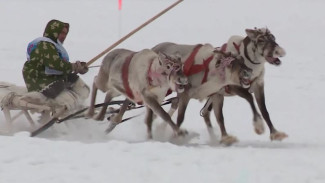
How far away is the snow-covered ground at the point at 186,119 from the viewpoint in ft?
15.3

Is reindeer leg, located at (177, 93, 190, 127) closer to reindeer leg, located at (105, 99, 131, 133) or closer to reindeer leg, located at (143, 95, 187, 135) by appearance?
reindeer leg, located at (143, 95, 187, 135)

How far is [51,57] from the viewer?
24.6 ft

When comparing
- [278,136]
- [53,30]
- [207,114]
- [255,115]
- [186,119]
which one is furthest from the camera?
[186,119]

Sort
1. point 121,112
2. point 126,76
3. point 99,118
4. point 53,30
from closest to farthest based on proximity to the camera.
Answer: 1. point 126,76
2. point 53,30
3. point 121,112
4. point 99,118

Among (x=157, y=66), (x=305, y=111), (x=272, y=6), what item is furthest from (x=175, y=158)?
(x=272, y=6)

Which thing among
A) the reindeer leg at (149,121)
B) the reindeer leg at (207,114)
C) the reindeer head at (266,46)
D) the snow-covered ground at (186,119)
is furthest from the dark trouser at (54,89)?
the reindeer head at (266,46)

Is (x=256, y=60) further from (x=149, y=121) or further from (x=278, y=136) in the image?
(x=149, y=121)

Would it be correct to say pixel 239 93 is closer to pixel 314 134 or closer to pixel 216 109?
pixel 216 109

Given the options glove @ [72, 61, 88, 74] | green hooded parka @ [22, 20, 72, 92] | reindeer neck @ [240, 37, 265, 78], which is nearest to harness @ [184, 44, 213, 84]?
reindeer neck @ [240, 37, 265, 78]

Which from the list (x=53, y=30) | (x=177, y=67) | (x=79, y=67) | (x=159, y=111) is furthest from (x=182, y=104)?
(x=53, y=30)

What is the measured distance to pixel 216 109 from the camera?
24.0 ft

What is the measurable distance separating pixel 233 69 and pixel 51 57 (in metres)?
2.35

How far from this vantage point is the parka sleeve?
24.6ft

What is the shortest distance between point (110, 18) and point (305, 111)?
39.8 feet
